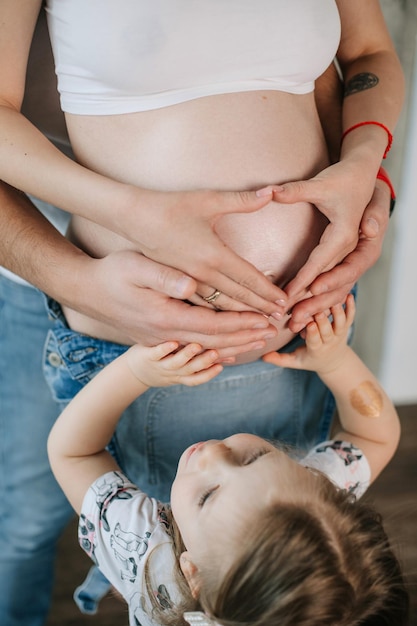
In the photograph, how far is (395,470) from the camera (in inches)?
81.2

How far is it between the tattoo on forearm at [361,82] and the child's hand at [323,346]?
14.5 inches

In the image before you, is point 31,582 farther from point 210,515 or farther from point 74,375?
point 210,515

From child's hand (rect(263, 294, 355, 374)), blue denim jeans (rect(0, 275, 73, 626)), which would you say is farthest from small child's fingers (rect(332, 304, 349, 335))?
blue denim jeans (rect(0, 275, 73, 626))

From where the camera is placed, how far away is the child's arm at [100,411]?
0.96 m

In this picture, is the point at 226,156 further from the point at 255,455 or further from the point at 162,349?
the point at 255,455

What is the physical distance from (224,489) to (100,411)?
26 cm

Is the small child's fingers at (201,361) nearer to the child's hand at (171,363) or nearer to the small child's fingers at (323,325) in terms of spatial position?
the child's hand at (171,363)

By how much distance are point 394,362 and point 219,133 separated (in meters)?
1.40

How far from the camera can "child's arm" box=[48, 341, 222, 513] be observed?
959mm

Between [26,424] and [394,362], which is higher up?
[26,424]

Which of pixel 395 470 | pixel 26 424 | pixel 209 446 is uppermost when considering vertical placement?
pixel 209 446

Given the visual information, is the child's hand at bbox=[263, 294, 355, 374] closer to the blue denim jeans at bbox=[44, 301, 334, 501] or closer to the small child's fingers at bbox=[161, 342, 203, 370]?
the blue denim jeans at bbox=[44, 301, 334, 501]

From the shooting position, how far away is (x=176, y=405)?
1.12 m

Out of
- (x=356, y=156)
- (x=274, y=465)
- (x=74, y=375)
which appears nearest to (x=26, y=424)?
(x=74, y=375)
